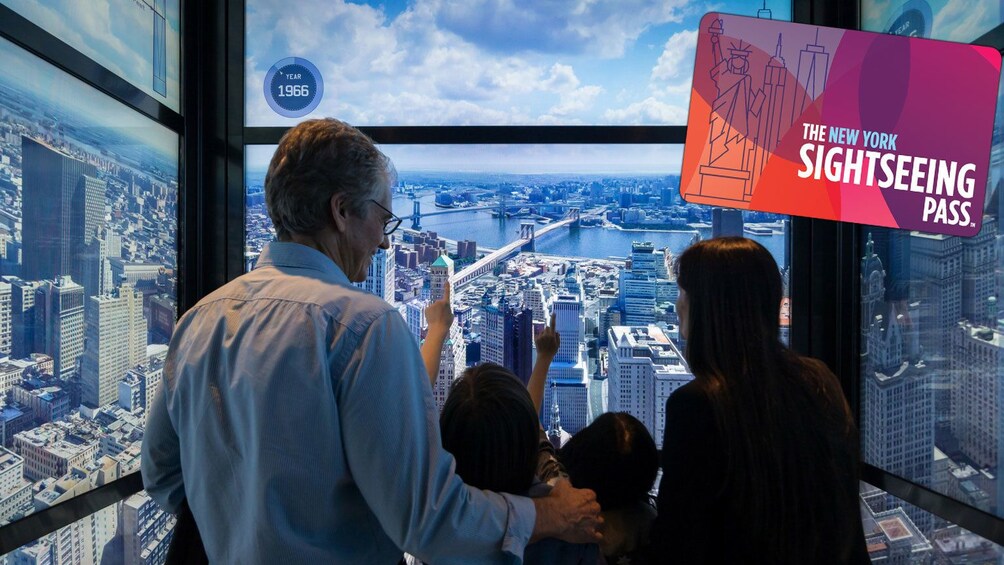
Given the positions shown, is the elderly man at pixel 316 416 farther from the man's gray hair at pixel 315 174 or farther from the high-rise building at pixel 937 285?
the high-rise building at pixel 937 285

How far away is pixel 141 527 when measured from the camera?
73.9 inches

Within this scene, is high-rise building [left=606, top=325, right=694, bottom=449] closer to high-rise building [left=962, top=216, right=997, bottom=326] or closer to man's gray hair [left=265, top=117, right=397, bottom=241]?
high-rise building [left=962, top=216, right=997, bottom=326]

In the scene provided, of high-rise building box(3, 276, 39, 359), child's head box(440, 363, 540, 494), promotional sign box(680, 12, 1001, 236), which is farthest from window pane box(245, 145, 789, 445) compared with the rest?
child's head box(440, 363, 540, 494)

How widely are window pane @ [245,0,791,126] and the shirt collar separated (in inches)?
52.8

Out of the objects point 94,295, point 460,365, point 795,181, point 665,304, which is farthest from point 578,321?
point 94,295

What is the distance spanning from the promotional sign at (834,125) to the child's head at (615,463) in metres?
0.97

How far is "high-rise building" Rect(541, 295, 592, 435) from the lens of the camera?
2.19m

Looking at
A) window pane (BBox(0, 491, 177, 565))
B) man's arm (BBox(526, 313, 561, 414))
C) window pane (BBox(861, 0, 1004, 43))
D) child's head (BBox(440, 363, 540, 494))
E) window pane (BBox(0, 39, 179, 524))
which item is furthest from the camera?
man's arm (BBox(526, 313, 561, 414))

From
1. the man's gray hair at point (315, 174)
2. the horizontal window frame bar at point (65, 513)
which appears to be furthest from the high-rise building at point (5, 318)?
the man's gray hair at point (315, 174)

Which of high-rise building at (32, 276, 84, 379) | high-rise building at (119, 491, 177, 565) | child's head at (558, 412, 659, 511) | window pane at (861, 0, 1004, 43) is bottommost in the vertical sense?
high-rise building at (119, 491, 177, 565)

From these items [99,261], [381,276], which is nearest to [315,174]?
[99,261]

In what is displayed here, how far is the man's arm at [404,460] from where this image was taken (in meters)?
0.82

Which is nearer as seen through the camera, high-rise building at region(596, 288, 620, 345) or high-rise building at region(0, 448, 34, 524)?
high-rise building at region(0, 448, 34, 524)

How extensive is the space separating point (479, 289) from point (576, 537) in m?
1.30
